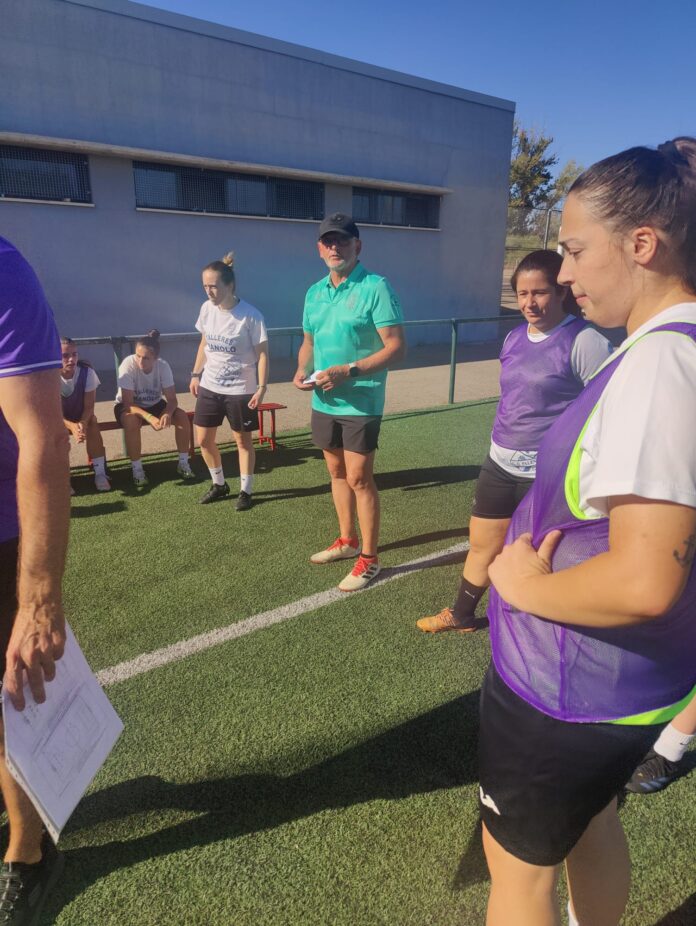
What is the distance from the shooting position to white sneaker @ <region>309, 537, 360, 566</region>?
13.8 feet

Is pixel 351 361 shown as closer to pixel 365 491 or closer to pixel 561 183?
pixel 365 491

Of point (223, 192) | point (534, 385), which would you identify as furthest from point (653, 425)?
point (223, 192)

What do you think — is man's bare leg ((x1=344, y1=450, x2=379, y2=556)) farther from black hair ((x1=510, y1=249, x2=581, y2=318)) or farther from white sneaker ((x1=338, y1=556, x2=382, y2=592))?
black hair ((x1=510, y1=249, x2=581, y2=318))

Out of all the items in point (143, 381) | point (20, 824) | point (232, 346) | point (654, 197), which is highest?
point (654, 197)

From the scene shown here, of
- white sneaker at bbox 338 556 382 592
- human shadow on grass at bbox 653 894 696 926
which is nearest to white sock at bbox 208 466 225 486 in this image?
white sneaker at bbox 338 556 382 592

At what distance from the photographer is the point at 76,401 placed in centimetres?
550

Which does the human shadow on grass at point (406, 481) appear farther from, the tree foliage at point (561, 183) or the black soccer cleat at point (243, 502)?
the tree foliage at point (561, 183)

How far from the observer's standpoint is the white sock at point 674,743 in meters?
2.31

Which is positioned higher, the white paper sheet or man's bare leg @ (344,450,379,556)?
the white paper sheet

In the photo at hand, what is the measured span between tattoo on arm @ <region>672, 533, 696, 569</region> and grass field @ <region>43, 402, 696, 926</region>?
1588 millimetres

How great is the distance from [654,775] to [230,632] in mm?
2088

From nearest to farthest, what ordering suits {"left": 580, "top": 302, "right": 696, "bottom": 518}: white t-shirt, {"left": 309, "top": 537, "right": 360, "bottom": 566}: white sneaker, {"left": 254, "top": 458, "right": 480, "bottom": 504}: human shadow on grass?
1. {"left": 580, "top": 302, "right": 696, "bottom": 518}: white t-shirt
2. {"left": 309, "top": 537, "right": 360, "bottom": 566}: white sneaker
3. {"left": 254, "top": 458, "right": 480, "bottom": 504}: human shadow on grass

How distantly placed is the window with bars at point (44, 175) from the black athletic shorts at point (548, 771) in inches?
508

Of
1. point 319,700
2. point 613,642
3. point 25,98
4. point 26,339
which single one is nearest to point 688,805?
point 319,700
